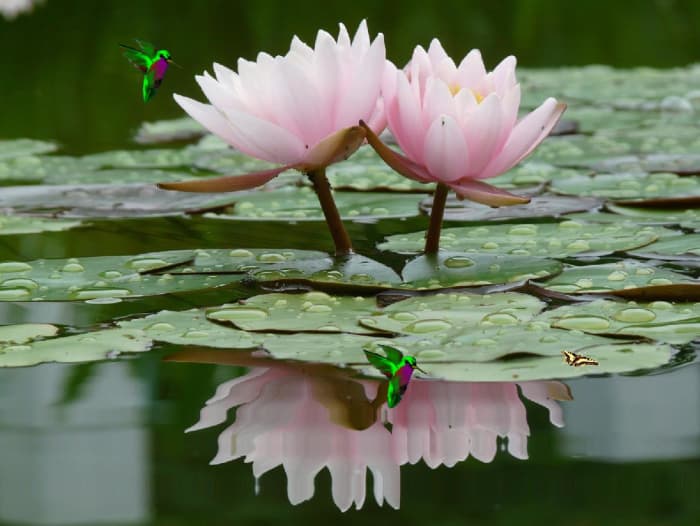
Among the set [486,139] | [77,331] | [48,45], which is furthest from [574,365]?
[48,45]

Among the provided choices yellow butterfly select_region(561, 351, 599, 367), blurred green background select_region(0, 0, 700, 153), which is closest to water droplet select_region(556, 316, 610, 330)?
yellow butterfly select_region(561, 351, 599, 367)

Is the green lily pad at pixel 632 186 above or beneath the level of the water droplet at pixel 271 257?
above

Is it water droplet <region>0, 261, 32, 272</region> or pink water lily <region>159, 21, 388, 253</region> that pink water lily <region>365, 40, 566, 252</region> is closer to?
pink water lily <region>159, 21, 388, 253</region>

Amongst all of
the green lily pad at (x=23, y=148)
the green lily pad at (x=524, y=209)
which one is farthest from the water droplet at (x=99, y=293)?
the green lily pad at (x=23, y=148)

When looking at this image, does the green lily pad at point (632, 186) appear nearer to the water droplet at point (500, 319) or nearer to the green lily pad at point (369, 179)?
the green lily pad at point (369, 179)

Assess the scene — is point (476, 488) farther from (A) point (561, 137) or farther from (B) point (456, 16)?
(B) point (456, 16)

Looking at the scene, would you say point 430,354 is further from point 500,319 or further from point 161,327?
point 161,327
